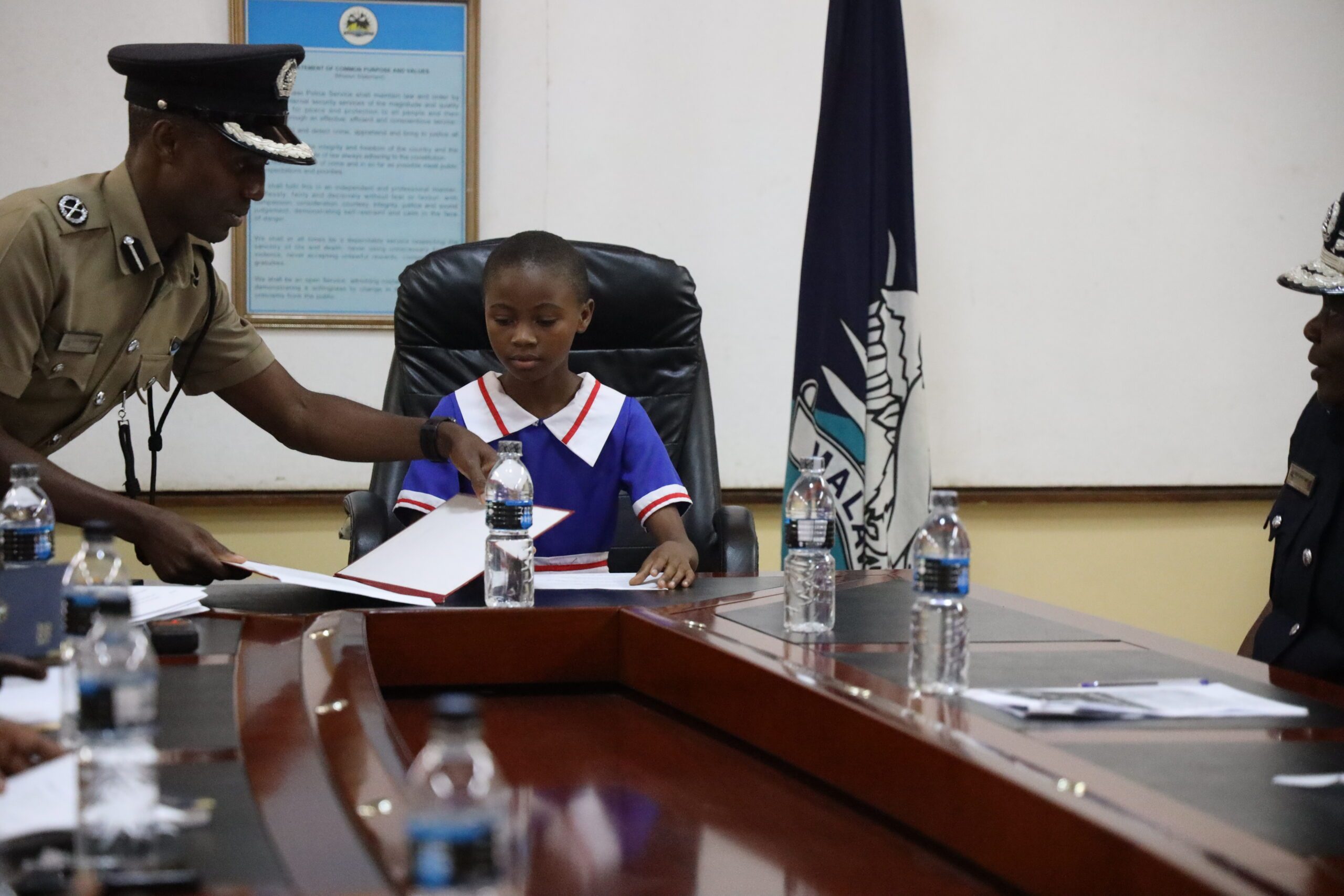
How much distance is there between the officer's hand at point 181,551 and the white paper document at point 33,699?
58cm

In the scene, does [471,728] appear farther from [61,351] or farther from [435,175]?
[435,175]

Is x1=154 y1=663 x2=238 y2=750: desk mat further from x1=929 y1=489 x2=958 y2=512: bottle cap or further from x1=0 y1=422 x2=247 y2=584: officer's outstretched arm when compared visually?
x1=929 y1=489 x2=958 y2=512: bottle cap

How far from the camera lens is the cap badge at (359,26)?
3332mm

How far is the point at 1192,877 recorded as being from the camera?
29.1 inches

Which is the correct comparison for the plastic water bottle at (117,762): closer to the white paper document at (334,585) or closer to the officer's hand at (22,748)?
the officer's hand at (22,748)

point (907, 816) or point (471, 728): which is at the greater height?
point (471, 728)

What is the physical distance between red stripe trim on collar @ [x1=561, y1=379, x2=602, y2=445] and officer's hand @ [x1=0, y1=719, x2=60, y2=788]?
59.5 inches

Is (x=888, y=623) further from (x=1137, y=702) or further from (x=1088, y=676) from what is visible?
(x=1137, y=702)

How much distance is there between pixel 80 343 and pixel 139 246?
0.20 m

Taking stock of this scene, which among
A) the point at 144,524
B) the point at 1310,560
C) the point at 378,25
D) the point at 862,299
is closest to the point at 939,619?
the point at 1310,560

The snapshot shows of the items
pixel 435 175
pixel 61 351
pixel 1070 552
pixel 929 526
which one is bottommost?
pixel 1070 552

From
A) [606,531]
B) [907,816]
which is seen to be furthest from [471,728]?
[606,531]

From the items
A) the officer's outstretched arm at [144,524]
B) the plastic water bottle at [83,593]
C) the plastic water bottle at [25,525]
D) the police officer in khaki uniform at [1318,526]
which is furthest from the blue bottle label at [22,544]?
the police officer in khaki uniform at [1318,526]

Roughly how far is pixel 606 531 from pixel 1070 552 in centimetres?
187
